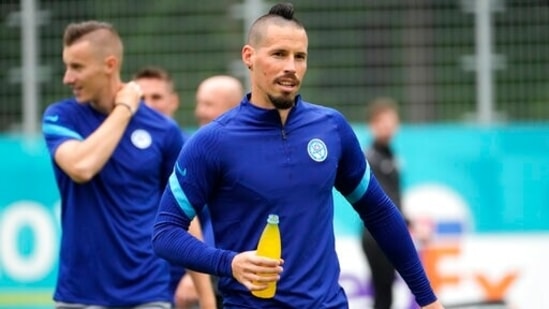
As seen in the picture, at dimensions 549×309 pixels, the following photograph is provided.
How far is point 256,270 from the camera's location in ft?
18.5

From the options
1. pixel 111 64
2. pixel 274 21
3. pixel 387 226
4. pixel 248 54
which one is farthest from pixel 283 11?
pixel 111 64

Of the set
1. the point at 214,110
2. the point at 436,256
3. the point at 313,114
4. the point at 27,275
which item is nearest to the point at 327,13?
the point at 436,256

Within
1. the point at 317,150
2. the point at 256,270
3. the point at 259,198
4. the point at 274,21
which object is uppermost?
the point at 274,21

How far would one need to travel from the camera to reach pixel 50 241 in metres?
13.7

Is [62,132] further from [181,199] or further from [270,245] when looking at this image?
[270,245]

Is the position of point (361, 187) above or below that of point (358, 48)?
below

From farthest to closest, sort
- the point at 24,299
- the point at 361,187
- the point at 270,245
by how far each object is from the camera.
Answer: the point at 24,299 → the point at 361,187 → the point at 270,245

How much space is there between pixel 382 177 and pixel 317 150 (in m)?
6.75

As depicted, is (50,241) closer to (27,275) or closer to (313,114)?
(27,275)

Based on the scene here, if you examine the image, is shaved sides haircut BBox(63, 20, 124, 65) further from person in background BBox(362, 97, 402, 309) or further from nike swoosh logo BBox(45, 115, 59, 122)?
person in background BBox(362, 97, 402, 309)

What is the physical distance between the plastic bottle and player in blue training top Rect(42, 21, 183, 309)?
6.27 feet

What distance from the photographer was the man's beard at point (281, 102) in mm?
6051

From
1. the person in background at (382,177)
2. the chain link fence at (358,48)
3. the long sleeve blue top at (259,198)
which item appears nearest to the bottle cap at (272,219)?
the long sleeve blue top at (259,198)

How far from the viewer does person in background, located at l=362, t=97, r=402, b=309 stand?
1281 cm
